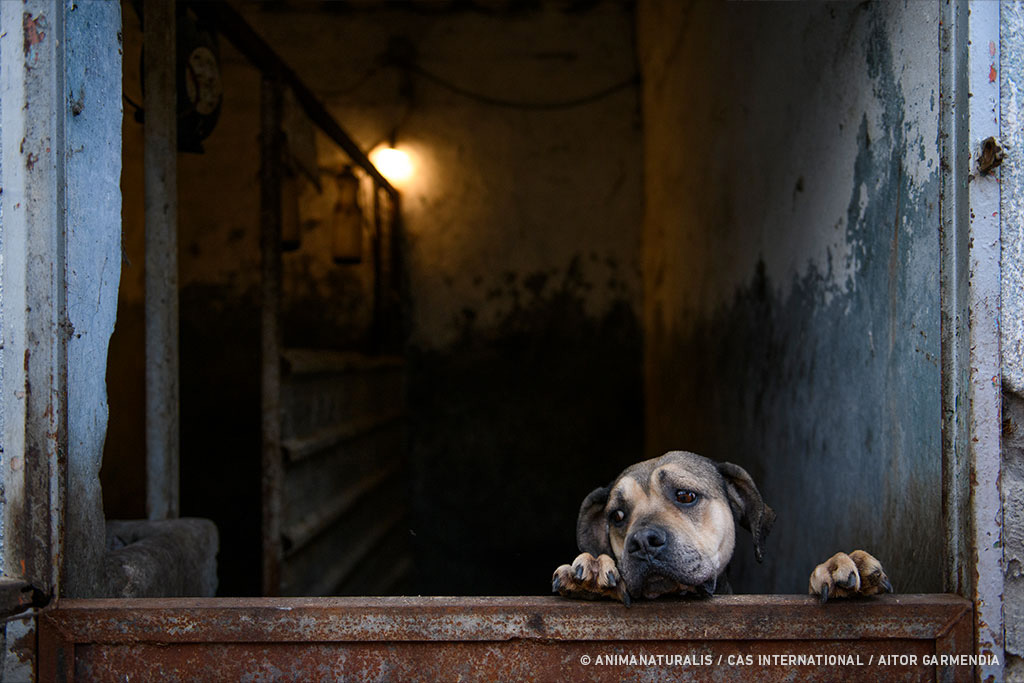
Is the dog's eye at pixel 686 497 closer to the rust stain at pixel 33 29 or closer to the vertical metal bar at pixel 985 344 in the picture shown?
the vertical metal bar at pixel 985 344

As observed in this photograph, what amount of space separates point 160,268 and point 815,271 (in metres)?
2.37

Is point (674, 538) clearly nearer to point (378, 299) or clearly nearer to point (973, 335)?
point (973, 335)

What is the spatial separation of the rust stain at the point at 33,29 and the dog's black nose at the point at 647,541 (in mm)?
1888

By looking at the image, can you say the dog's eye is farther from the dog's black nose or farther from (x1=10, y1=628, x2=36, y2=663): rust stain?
(x1=10, y1=628, x2=36, y2=663): rust stain

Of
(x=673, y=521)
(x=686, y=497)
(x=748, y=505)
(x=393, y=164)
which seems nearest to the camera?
(x=673, y=521)

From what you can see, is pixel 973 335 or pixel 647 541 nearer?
pixel 973 335

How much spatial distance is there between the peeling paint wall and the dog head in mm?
644

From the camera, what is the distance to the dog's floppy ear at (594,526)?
229cm

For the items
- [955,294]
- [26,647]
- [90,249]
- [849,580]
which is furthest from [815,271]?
[26,647]

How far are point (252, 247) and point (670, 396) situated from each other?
3.48m

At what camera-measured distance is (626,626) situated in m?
1.71

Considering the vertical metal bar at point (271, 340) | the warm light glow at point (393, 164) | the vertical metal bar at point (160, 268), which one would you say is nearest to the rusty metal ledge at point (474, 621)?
the vertical metal bar at point (160, 268)

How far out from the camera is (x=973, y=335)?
5.63 ft

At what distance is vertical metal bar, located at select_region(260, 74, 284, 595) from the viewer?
3.13 meters
